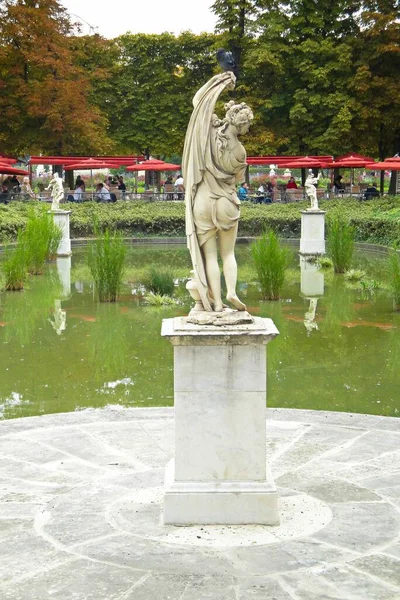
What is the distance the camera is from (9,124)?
3903 centimetres

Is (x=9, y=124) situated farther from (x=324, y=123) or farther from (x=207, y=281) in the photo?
(x=207, y=281)

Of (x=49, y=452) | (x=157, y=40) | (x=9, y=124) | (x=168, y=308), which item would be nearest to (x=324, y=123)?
(x=157, y=40)

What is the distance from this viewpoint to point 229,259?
6535 millimetres

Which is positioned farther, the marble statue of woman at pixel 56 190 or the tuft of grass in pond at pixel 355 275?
the marble statue of woman at pixel 56 190

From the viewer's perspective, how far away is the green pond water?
10258 millimetres

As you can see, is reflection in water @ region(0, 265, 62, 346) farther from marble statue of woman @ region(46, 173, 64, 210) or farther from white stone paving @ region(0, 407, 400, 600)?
white stone paving @ region(0, 407, 400, 600)

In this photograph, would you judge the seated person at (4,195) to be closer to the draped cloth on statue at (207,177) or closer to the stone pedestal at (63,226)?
the stone pedestal at (63,226)

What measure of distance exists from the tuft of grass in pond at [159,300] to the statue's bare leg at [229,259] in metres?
10.1

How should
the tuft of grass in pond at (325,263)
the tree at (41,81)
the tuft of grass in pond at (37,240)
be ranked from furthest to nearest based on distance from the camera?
the tree at (41,81) < the tuft of grass in pond at (325,263) < the tuft of grass in pond at (37,240)

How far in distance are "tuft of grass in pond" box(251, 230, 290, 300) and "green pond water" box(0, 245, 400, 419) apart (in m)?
0.32

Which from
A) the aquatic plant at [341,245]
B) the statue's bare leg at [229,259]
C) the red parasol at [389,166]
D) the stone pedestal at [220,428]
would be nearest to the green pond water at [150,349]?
the aquatic plant at [341,245]

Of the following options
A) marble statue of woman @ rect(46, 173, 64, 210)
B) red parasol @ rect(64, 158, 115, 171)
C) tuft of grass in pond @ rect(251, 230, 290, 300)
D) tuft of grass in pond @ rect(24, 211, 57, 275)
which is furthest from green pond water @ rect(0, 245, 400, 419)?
red parasol @ rect(64, 158, 115, 171)

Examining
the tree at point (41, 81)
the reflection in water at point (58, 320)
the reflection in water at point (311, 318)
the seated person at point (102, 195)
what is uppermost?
the tree at point (41, 81)

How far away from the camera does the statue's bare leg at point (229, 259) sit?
21.1 ft
